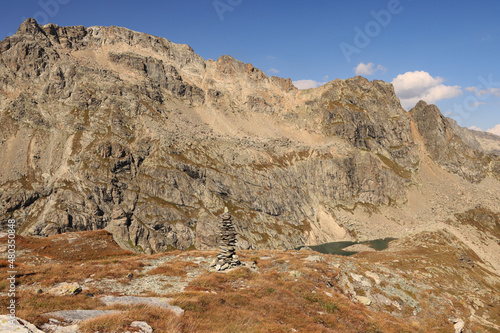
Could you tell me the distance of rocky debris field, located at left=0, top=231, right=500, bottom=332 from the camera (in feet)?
45.7

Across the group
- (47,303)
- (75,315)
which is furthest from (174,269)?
(75,315)

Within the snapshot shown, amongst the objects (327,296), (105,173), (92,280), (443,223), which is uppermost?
(105,173)

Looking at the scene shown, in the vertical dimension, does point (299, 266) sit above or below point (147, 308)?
below

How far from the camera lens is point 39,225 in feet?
456

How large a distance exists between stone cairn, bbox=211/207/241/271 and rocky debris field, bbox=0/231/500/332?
5.45 feet

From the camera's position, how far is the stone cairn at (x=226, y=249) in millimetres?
33000

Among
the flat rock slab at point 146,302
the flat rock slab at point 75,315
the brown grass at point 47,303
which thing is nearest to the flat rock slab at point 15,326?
the flat rock slab at point 75,315

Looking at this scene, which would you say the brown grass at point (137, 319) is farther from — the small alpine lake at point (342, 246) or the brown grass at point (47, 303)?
the small alpine lake at point (342, 246)

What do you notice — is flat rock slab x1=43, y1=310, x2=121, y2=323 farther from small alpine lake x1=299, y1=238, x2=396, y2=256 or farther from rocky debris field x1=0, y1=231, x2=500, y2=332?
small alpine lake x1=299, y1=238, x2=396, y2=256

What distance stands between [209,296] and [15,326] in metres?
11.6

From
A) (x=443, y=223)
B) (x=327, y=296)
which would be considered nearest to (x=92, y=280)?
(x=327, y=296)

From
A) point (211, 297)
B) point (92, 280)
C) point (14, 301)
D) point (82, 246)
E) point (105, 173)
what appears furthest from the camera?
point (105, 173)

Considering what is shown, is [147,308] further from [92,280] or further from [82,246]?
[82,246]

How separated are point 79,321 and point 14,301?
5655mm
